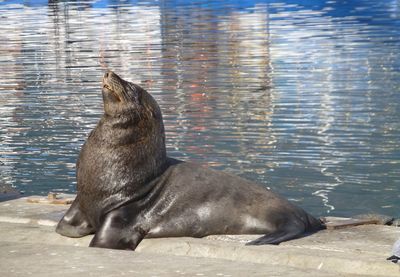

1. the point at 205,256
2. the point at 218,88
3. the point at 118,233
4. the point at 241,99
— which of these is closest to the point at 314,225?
the point at 205,256

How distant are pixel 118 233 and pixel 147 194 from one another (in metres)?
0.45

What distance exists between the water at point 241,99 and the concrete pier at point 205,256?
10.9 ft

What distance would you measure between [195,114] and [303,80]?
5509 millimetres

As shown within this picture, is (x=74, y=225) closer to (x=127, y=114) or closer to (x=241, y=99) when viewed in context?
(x=127, y=114)

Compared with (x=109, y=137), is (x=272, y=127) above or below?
below

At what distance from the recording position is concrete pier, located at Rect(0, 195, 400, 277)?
7.23m

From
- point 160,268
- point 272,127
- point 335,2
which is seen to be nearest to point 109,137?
point 160,268

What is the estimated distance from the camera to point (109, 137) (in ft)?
28.6

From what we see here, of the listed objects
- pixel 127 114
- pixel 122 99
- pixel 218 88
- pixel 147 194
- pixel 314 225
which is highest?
pixel 122 99

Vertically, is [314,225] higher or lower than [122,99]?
lower

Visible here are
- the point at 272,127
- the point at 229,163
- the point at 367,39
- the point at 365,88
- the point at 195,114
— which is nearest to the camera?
the point at 229,163

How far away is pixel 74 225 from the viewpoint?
28.3ft

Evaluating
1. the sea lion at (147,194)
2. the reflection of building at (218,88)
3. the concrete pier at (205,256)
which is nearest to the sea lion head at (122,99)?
the sea lion at (147,194)

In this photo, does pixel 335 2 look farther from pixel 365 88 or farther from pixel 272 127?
pixel 272 127
